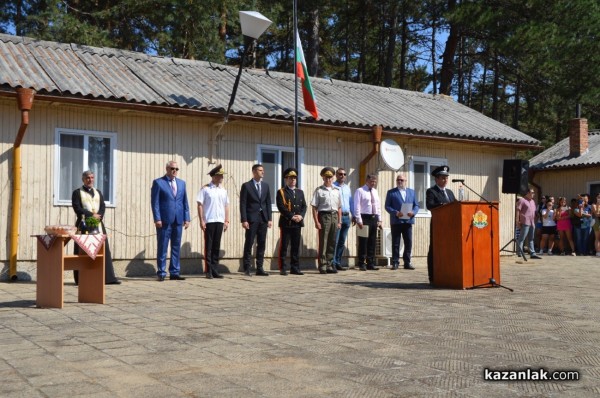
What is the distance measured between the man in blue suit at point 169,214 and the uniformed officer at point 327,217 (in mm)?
2711

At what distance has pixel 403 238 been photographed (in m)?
15.5

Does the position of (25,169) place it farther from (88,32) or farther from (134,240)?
(88,32)

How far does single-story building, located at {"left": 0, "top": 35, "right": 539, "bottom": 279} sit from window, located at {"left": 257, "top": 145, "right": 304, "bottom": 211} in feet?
0.07

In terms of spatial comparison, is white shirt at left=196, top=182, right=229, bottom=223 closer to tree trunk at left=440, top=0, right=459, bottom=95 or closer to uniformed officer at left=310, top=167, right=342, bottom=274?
uniformed officer at left=310, top=167, right=342, bottom=274

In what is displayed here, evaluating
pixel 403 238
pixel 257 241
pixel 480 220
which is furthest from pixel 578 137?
pixel 480 220

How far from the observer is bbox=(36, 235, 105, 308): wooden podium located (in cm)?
890

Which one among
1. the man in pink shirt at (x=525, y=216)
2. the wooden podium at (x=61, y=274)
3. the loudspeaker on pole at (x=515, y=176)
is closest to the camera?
the wooden podium at (x=61, y=274)

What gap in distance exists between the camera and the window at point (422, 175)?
17688 mm

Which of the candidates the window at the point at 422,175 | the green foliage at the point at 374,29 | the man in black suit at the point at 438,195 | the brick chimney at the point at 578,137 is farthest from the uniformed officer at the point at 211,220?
the brick chimney at the point at 578,137

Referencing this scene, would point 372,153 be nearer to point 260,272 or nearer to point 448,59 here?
point 260,272

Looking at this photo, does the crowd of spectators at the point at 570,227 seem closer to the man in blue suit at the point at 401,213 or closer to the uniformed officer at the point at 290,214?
the man in blue suit at the point at 401,213

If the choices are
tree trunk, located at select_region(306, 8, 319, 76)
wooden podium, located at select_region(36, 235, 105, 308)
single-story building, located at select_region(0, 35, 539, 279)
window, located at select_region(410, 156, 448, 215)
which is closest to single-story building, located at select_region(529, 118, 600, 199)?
tree trunk, located at select_region(306, 8, 319, 76)

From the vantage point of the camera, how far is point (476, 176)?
18859 millimetres

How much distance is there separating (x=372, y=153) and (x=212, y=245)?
15.6 ft
